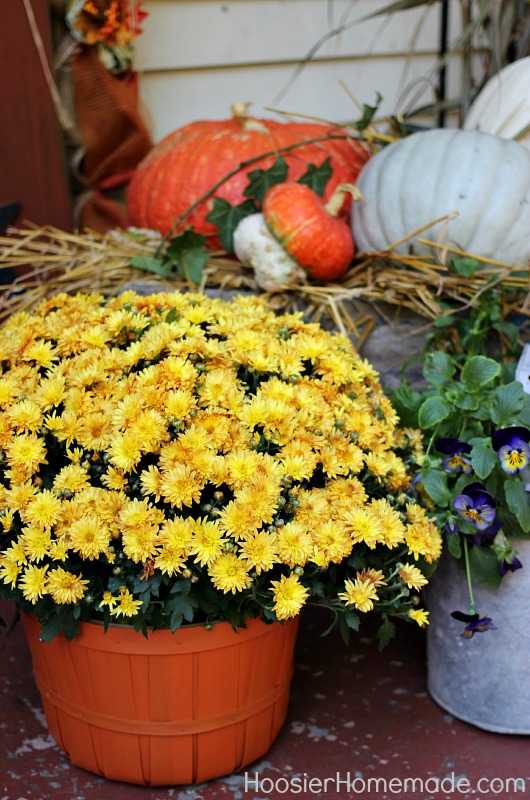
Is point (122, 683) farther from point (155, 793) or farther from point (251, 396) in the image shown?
point (251, 396)

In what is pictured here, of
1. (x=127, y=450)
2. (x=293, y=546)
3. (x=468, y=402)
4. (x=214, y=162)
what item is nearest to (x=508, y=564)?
(x=468, y=402)

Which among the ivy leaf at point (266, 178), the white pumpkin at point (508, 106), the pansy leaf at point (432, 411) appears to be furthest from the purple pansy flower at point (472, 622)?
the white pumpkin at point (508, 106)

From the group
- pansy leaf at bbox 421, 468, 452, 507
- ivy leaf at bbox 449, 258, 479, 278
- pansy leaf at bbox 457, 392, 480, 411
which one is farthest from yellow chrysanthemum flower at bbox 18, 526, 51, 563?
ivy leaf at bbox 449, 258, 479, 278

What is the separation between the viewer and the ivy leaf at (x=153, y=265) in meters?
2.16

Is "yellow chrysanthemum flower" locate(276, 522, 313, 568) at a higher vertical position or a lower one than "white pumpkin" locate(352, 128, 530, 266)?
lower

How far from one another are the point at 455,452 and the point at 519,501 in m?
0.14

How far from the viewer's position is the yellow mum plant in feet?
3.99

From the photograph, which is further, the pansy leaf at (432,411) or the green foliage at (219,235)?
the green foliage at (219,235)

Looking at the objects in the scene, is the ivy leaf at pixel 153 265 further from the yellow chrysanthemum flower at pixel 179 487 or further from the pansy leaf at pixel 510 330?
the yellow chrysanthemum flower at pixel 179 487

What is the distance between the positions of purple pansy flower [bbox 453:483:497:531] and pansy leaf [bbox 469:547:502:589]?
0.09 m

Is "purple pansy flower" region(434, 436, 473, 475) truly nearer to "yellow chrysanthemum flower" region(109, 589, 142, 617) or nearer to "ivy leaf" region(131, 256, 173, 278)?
"yellow chrysanthemum flower" region(109, 589, 142, 617)

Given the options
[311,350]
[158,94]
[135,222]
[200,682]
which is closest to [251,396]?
[311,350]

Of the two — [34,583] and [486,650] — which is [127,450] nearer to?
[34,583]

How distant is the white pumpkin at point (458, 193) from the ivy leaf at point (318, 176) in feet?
0.44
